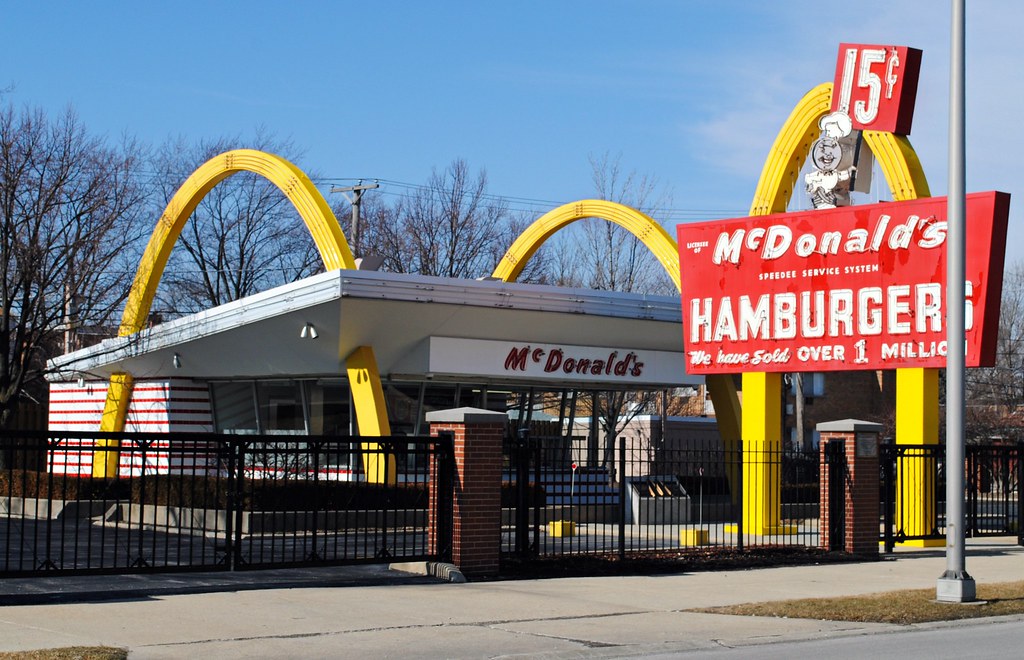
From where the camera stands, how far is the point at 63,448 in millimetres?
14523

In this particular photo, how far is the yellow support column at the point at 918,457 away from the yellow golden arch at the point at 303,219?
12.0 m

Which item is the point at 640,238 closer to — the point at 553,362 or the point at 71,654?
the point at 553,362

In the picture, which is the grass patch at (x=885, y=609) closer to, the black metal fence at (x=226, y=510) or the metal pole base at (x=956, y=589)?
the metal pole base at (x=956, y=589)

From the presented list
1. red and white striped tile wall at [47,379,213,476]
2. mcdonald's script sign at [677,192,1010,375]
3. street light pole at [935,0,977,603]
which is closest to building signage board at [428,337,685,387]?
mcdonald's script sign at [677,192,1010,375]

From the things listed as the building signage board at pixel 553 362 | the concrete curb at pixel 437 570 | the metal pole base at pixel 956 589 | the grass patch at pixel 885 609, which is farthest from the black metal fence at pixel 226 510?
the metal pole base at pixel 956 589

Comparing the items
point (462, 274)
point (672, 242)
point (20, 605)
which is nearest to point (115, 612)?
point (20, 605)

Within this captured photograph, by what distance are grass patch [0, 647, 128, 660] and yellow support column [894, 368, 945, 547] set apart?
17191mm

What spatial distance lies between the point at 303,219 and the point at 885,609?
23.2 m

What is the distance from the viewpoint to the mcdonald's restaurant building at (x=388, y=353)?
29719 mm

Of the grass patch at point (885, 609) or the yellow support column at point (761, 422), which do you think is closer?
the grass patch at point (885, 609)

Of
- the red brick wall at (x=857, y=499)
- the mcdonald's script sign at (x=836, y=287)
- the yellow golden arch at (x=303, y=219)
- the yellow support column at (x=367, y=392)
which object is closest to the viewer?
the mcdonald's script sign at (x=836, y=287)

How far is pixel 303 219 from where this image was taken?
34688 mm

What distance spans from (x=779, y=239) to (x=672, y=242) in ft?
44.6

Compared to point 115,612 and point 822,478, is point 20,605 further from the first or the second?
point 822,478
